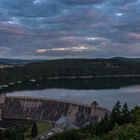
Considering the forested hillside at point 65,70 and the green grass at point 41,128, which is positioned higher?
the forested hillside at point 65,70

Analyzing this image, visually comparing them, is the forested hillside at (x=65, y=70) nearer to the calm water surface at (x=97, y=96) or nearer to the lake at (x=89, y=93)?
the lake at (x=89, y=93)

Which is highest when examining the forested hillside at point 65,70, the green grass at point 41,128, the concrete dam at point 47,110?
the forested hillside at point 65,70

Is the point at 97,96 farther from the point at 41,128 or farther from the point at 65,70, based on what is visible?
the point at 65,70

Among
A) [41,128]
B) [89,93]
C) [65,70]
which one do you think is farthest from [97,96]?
[65,70]

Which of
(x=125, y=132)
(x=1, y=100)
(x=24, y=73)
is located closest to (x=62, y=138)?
(x=125, y=132)

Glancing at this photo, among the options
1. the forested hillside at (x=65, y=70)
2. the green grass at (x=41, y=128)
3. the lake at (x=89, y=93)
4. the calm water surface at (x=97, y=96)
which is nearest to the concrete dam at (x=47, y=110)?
the green grass at (x=41, y=128)

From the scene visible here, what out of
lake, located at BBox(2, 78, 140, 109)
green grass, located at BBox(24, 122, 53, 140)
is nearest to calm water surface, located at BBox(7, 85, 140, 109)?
lake, located at BBox(2, 78, 140, 109)
